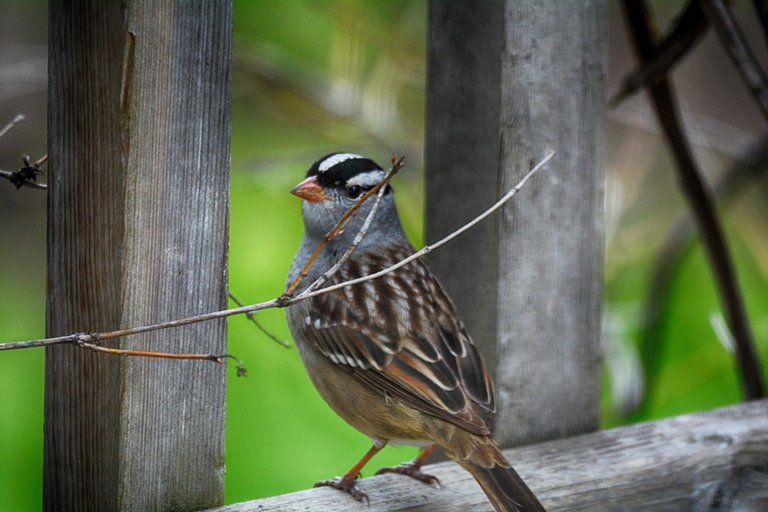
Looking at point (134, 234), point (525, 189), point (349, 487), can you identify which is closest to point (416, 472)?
point (349, 487)

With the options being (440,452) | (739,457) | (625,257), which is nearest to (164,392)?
(440,452)

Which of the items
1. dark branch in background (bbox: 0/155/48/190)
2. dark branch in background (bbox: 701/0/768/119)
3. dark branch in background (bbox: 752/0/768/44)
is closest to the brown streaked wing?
dark branch in background (bbox: 0/155/48/190)

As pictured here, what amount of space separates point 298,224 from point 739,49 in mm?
2002

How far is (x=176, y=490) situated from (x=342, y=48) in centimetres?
219

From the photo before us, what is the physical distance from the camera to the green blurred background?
3.72 metres

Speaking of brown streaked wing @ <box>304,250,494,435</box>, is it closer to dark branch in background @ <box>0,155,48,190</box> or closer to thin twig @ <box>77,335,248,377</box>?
thin twig @ <box>77,335,248,377</box>

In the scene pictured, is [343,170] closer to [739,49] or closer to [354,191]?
[354,191]

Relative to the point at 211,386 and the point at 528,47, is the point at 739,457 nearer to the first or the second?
the point at 528,47

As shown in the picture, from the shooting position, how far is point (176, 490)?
214 centimetres

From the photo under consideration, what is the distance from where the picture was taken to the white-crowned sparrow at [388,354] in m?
2.48

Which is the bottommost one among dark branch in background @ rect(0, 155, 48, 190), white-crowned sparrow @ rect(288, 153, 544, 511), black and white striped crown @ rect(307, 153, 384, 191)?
white-crowned sparrow @ rect(288, 153, 544, 511)

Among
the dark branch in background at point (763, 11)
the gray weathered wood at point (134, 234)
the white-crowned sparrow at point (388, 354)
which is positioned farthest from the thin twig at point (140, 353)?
the dark branch in background at point (763, 11)

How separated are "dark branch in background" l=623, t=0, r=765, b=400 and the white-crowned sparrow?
3.17ft

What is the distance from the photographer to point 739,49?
302 centimetres
